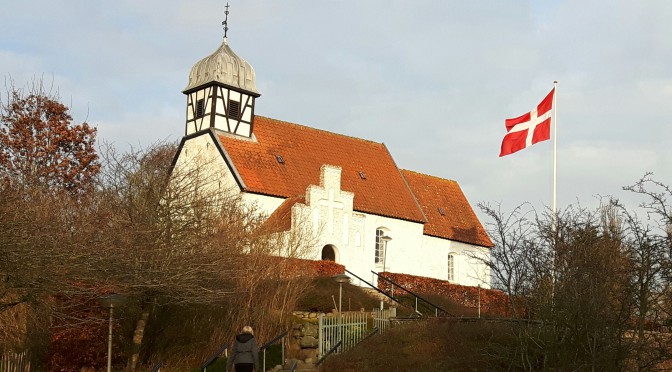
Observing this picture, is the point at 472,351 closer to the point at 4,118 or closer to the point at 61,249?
the point at 61,249

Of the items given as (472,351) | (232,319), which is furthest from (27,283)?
(472,351)

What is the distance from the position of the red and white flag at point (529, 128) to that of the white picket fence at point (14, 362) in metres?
16.6

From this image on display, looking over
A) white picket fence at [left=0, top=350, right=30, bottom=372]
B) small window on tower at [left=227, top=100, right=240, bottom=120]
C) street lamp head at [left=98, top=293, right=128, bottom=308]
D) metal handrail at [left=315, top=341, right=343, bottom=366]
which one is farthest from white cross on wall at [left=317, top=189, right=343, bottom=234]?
street lamp head at [left=98, top=293, right=128, bottom=308]

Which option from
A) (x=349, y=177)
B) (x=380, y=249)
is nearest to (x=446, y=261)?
(x=380, y=249)

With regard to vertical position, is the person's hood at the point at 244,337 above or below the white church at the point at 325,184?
below

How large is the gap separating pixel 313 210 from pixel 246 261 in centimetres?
1180

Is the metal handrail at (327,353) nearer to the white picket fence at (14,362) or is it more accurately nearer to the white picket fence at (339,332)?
the white picket fence at (339,332)

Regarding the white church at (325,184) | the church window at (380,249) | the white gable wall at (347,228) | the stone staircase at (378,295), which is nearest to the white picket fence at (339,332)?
the stone staircase at (378,295)

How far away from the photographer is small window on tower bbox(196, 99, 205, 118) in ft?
143

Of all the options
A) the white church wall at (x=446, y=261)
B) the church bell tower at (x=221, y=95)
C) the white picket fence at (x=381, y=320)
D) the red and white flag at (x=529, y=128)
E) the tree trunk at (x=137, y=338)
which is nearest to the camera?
the tree trunk at (x=137, y=338)

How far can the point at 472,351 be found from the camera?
22406 millimetres

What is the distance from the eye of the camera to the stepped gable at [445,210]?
48156 mm

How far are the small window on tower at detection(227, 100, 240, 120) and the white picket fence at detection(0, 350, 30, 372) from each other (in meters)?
19.3

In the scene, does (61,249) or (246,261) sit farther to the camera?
(246,261)
